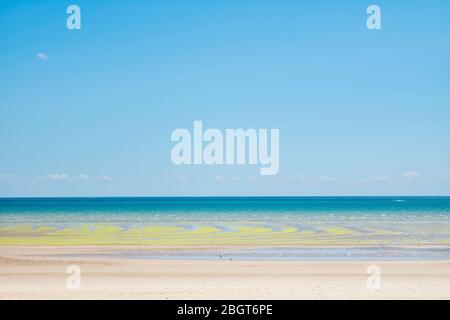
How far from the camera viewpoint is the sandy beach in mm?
10628

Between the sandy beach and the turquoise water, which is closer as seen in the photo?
the sandy beach

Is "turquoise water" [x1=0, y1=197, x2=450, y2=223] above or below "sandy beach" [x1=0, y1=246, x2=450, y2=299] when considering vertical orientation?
below

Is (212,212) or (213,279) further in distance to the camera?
(212,212)

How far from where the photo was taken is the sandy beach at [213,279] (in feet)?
34.9

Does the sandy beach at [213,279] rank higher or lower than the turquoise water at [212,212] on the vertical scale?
higher

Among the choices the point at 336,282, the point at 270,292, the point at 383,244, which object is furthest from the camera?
the point at 383,244

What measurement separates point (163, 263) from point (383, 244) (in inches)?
364

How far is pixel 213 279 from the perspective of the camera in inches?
498

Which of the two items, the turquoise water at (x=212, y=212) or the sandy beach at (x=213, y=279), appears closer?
the sandy beach at (x=213, y=279)

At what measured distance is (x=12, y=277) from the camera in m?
12.9
